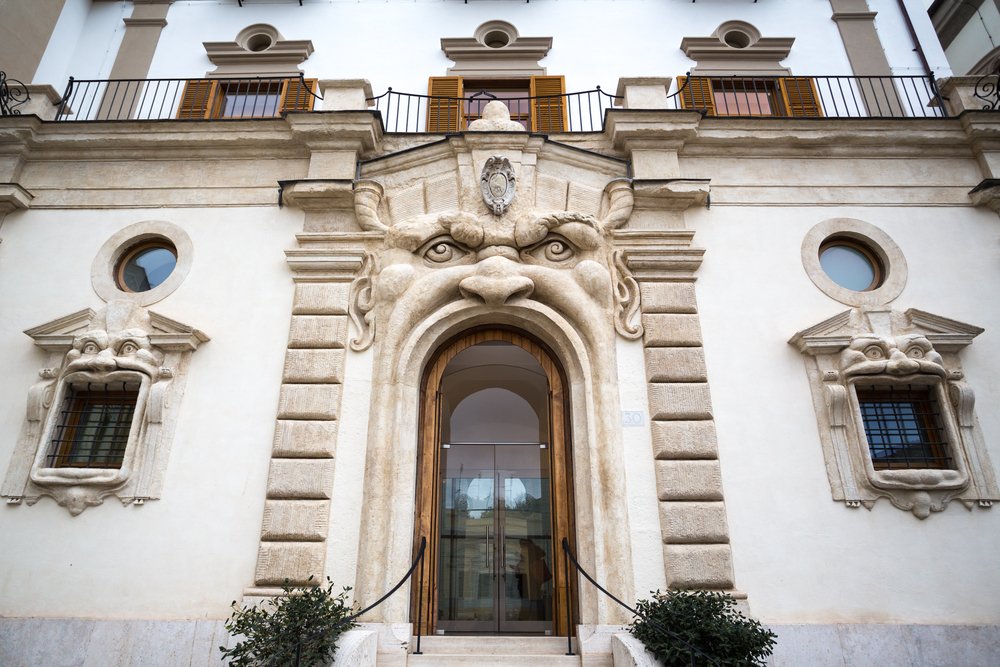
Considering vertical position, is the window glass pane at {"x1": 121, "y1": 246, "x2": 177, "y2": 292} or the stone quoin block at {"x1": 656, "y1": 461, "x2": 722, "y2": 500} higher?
the window glass pane at {"x1": 121, "y1": 246, "x2": 177, "y2": 292}

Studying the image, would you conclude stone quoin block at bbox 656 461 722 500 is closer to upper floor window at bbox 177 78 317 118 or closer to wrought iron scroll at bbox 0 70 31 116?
upper floor window at bbox 177 78 317 118

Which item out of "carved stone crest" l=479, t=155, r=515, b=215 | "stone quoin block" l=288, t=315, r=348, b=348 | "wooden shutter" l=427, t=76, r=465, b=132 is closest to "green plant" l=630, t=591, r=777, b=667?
"stone quoin block" l=288, t=315, r=348, b=348

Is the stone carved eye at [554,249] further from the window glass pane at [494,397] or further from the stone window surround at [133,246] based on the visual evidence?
the stone window surround at [133,246]

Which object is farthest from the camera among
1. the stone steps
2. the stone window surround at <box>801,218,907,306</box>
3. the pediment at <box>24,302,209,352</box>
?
the stone window surround at <box>801,218,907,306</box>

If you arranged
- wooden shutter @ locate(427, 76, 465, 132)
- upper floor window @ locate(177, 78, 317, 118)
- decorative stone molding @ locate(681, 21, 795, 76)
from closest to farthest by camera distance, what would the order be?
wooden shutter @ locate(427, 76, 465, 132)
upper floor window @ locate(177, 78, 317, 118)
decorative stone molding @ locate(681, 21, 795, 76)

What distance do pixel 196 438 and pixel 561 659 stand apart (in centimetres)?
464

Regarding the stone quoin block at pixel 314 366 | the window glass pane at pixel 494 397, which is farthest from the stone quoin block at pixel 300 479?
the window glass pane at pixel 494 397

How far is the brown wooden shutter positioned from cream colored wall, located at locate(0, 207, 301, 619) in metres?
2.82

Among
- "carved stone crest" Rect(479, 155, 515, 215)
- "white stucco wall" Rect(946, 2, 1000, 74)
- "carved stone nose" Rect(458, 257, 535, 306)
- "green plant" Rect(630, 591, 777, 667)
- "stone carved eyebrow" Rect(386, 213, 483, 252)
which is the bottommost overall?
"green plant" Rect(630, 591, 777, 667)

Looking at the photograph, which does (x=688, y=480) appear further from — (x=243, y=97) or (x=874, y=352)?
(x=243, y=97)

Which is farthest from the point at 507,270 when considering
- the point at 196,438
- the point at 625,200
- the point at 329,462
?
the point at 196,438

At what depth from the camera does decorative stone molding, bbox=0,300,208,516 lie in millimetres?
6773

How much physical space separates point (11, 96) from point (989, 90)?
1434 cm

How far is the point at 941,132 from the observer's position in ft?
27.4
